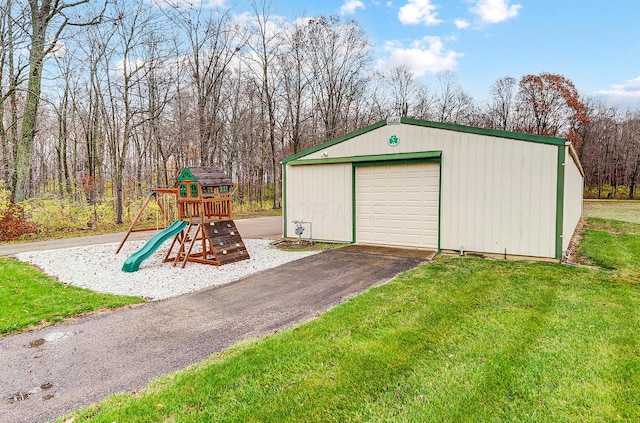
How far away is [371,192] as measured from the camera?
8969 mm

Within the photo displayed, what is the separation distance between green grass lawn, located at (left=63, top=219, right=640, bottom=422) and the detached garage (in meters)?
2.42

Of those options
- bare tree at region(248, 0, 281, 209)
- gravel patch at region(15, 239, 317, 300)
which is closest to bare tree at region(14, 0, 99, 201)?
gravel patch at region(15, 239, 317, 300)

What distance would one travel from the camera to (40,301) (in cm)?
502

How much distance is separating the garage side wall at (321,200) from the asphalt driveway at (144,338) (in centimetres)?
321

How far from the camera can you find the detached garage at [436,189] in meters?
6.94

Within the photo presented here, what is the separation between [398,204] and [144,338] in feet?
21.0

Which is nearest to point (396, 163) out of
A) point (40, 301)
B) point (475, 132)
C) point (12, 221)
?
point (475, 132)

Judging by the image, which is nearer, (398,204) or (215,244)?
(215,244)

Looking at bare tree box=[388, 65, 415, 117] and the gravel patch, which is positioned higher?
bare tree box=[388, 65, 415, 117]

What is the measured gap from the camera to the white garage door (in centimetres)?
823

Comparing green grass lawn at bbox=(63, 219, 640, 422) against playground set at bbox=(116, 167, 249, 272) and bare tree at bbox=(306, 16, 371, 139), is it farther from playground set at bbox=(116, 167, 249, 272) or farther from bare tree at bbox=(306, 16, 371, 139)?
bare tree at bbox=(306, 16, 371, 139)

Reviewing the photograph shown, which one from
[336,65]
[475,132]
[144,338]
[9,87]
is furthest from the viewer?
[336,65]

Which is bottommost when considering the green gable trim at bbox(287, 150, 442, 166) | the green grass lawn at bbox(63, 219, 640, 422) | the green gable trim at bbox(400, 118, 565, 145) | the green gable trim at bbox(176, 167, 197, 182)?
the green grass lawn at bbox(63, 219, 640, 422)

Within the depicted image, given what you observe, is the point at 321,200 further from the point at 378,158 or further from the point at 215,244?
the point at 215,244
